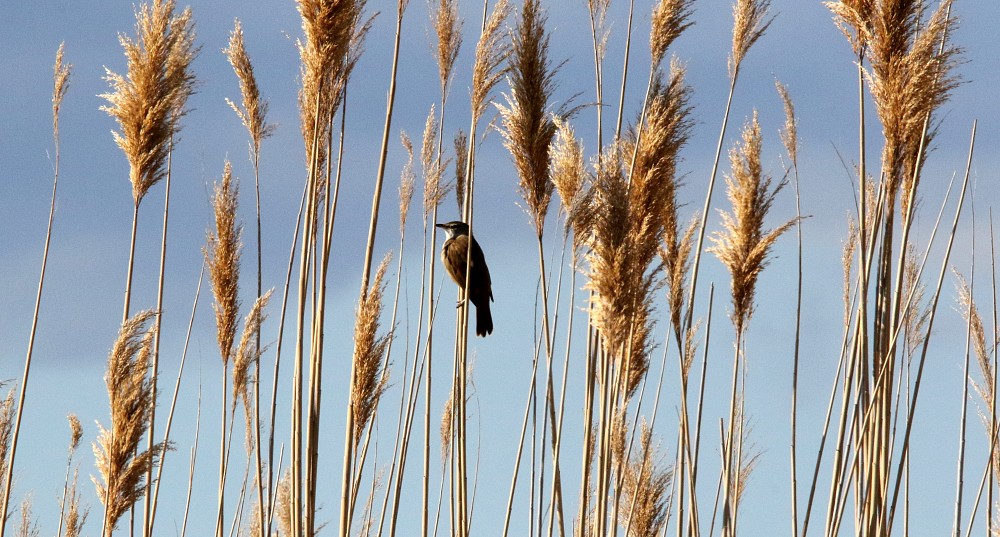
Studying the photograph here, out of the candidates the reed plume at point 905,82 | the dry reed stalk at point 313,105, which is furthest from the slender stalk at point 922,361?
the dry reed stalk at point 313,105

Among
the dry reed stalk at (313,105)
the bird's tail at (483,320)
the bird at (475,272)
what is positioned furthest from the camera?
the bird's tail at (483,320)

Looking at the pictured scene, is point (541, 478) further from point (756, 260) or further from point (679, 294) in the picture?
point (756, 260)

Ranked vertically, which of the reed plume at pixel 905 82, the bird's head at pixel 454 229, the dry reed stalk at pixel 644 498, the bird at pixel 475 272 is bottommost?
the dry reed stalk at pixel 644 498

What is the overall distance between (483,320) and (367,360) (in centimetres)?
298

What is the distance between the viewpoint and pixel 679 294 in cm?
361

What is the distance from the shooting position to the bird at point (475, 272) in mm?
5789

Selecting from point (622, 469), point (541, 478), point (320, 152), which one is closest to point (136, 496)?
point (320, 152)

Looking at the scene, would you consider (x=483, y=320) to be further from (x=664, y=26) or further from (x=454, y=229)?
(x=664, y=26)

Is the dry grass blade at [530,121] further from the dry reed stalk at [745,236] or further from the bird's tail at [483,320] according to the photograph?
the bird's tail at [483,320]

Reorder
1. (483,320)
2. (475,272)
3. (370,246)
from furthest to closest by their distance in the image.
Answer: (483,320) < (475,272) < (370,246)

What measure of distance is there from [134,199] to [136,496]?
0.93 m

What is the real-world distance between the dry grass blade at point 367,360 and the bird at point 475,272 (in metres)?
2.50

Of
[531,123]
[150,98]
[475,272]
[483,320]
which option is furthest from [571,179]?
[483,320]

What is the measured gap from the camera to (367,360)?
10.3ft
